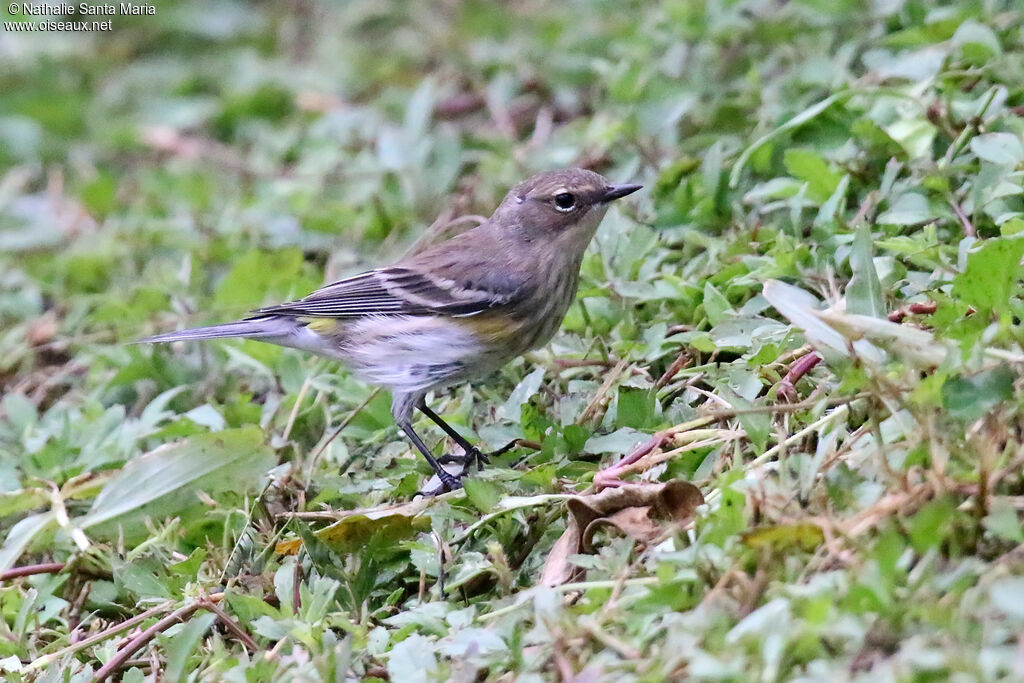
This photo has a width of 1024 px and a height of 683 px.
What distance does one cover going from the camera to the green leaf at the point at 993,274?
117 inches

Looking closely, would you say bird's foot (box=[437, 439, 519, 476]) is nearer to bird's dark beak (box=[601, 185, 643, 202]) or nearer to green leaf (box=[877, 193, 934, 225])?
bird's dark beak (box=[601, 185, 643, 202])

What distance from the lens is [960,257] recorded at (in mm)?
3426

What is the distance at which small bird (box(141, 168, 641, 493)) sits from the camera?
4.07m

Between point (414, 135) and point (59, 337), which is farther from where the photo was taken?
point (414, 135)

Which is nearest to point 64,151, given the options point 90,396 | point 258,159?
point 258,159

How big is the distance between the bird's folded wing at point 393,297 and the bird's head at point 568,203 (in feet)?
1.16

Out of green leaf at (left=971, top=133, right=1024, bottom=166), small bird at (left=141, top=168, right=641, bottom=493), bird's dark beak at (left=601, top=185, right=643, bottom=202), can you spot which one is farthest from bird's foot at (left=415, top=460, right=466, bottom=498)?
green leaf at (left=971, top=133, right=1024, bottom=166)

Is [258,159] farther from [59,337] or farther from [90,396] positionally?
[90,396]

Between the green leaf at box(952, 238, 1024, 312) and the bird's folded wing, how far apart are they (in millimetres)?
1685

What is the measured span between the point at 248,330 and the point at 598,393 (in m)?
1.43

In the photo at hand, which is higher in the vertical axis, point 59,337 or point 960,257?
point 960,257

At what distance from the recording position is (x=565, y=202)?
4320 millimetres

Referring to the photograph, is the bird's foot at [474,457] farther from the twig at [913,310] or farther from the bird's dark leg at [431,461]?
the twig at [913,310]

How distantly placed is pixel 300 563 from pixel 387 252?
222 centimetres
